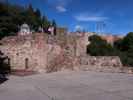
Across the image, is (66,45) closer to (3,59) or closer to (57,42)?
(57,42)

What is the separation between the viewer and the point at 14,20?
3528 cm

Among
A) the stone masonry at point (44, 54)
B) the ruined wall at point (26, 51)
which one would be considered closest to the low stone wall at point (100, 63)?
the stone masonry at point (44, 54)

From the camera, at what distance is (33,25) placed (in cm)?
4131

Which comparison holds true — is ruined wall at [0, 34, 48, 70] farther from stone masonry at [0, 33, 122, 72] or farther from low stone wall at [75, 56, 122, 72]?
low stone wall at [75, 56, 122, 72]

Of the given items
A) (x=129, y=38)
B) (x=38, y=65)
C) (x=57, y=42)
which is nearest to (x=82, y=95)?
(x=38, y=65)

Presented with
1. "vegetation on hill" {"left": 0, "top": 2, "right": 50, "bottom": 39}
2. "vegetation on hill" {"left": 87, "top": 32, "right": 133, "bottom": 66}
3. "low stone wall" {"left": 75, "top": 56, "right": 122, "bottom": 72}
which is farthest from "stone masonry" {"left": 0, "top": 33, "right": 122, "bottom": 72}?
"vegetation on hill" {"left": 87, "top": 32, "right": 133, "bottom": 66}

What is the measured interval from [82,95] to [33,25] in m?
34.1

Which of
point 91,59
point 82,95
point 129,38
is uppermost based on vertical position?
point 129,38

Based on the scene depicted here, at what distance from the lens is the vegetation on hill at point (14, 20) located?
29.6 meters

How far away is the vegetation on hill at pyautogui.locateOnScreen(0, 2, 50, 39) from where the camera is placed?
29.6 m

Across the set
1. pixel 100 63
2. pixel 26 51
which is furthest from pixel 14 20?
pixel 100 63

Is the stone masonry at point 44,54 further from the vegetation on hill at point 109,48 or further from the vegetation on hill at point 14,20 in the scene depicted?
the vegetation on hill at point 109,48

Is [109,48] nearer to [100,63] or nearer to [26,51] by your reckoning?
[100,63]

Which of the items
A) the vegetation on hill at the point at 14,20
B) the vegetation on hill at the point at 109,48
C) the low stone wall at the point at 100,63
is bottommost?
the low stone wall at the point at 100,63
